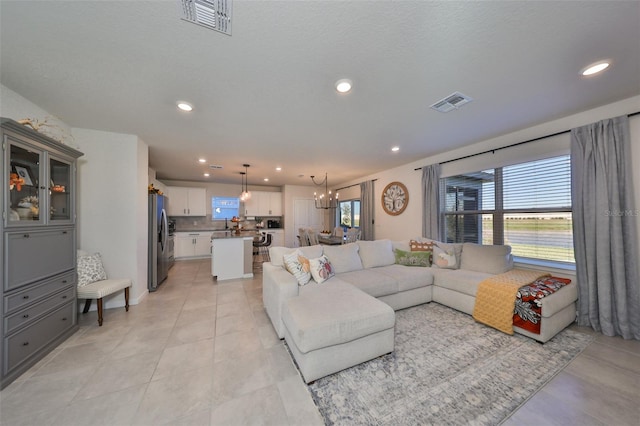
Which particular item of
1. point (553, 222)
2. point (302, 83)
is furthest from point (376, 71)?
point (553, 222)

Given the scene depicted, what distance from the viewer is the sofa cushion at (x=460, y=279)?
9.14ft

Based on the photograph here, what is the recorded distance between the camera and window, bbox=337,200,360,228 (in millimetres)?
6914

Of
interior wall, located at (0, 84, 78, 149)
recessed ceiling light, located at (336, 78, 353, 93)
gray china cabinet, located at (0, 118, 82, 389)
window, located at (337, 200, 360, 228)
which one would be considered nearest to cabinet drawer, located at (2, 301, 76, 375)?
gray china cabinet, located at (0, 118, 82, 389)

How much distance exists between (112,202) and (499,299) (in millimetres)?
5347

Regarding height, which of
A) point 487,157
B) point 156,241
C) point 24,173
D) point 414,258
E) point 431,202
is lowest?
point 414,258

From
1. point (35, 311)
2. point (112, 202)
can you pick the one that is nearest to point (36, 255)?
point (35, 311)

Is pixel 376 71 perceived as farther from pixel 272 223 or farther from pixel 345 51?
pixel 272 223

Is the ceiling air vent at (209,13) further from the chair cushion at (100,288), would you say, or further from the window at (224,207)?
the window at (224,207)

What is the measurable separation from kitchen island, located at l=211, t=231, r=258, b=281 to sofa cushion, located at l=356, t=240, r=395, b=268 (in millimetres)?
2567

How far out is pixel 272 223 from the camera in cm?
789

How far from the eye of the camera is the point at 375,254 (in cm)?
360

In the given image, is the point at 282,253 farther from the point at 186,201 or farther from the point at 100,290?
the point at 186,201

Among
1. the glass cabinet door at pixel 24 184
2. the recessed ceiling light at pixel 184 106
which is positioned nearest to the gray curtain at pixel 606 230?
the recessed ceiling light at pixel 184 106

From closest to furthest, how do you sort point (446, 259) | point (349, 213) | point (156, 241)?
point (446, 259)
point (156, 241)
point (349, 213)
